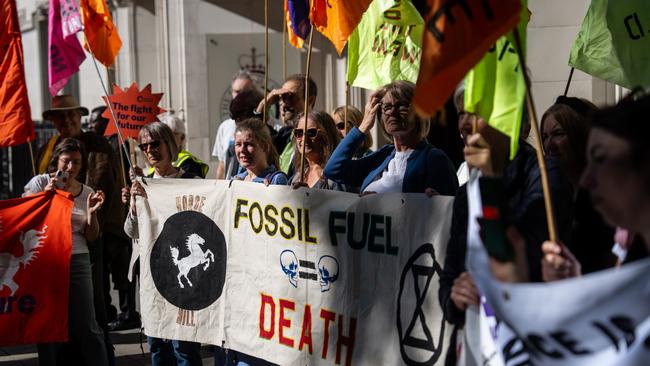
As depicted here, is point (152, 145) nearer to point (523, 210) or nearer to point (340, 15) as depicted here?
point (340, 15)

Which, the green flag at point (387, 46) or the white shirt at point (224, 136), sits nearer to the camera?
the green flag at point (387, 46)

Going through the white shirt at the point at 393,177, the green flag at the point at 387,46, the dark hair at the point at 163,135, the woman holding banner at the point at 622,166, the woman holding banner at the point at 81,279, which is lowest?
the woman holding banner at the point at 81,279

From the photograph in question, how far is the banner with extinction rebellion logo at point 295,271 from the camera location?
180 inches

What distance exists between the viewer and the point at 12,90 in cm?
750

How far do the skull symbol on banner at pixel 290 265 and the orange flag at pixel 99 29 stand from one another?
2.85 m

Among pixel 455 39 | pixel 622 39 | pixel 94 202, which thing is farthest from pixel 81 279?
pixel 455 39

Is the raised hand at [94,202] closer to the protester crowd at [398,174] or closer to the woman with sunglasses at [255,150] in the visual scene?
the protester crowd at [398,174]

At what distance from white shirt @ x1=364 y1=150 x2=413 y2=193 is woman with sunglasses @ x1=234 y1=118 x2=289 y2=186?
85cm

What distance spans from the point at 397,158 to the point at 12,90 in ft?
11.8

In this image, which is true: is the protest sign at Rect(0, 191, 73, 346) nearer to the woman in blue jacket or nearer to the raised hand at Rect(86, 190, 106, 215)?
the raised hand at Rect(86, 190, 106, 215)

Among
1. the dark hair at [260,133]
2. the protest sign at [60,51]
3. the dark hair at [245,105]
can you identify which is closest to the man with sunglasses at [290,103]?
the dark hair at [245,105]

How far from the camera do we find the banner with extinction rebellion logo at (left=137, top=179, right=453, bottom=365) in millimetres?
4582

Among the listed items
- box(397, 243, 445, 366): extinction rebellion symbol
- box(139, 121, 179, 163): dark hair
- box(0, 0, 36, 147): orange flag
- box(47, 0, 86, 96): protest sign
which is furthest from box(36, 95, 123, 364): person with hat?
box(397, 243, 445, 366): extinction rebellion symbol

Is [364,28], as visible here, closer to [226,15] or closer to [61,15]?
[61,15]
